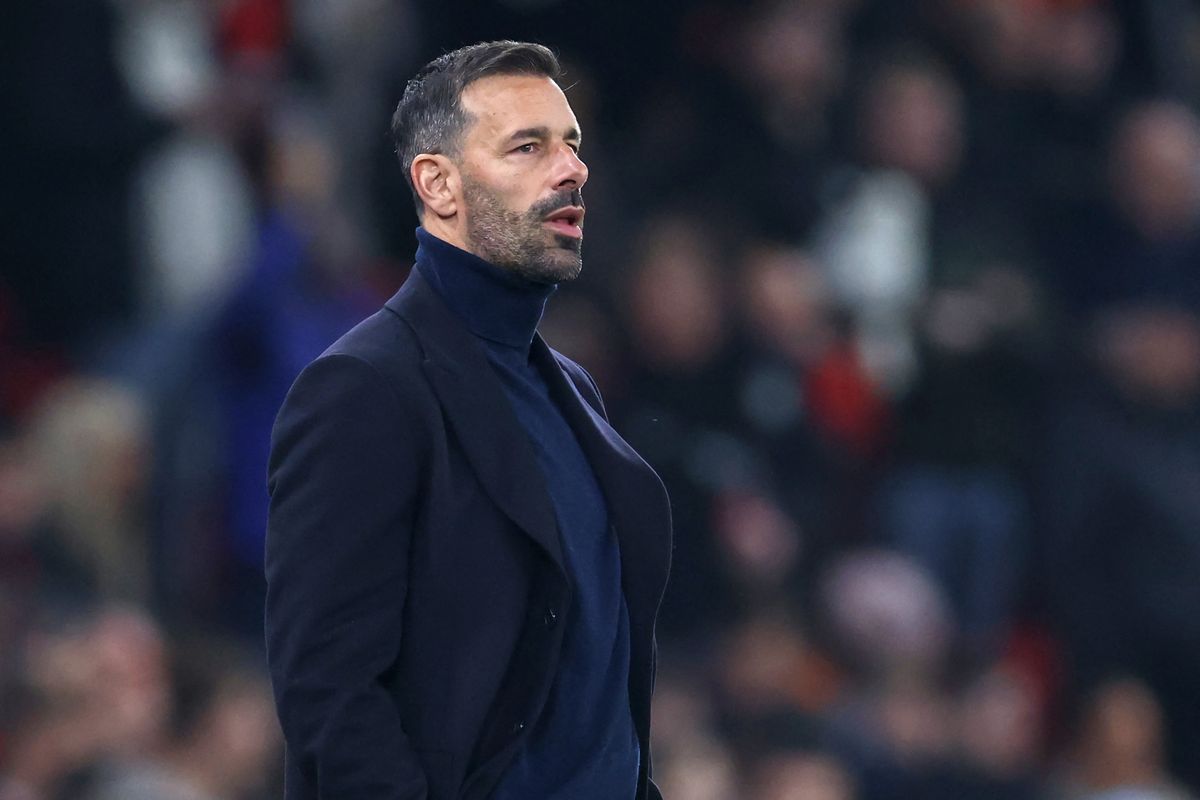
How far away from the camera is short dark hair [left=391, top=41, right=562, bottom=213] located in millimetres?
1805

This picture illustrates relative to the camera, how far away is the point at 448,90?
5.94ft

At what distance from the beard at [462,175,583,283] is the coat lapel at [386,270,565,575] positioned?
80 millimetres

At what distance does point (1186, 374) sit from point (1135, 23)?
127 cm

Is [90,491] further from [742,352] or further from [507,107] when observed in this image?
[507,107]

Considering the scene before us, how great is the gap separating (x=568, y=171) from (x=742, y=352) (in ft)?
10.6

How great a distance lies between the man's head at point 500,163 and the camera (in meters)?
1.79

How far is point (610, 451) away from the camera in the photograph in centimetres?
187

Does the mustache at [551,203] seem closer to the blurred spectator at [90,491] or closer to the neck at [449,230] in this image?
the neck at [449,230]

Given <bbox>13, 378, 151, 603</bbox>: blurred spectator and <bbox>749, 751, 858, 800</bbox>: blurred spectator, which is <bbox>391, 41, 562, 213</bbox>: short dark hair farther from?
<bbox>749, 751, 858, 800</bbox>: blurred spectator

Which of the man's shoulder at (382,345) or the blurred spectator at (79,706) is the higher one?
the man's shoulder at (382,345)

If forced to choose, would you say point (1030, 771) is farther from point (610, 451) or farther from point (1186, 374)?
point (610, 451)

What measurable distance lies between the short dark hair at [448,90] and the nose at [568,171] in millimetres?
94

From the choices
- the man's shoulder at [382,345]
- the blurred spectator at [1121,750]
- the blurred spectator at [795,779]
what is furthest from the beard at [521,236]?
the blurred spectator at [1121,750]

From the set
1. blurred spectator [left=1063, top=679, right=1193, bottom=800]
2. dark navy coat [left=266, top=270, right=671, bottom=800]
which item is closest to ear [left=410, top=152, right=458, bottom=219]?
dark navy coat [left=266, top=270, right=671, bottom=800]
